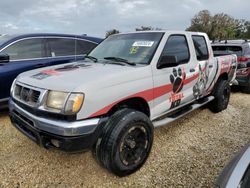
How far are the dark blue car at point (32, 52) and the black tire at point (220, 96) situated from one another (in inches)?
126

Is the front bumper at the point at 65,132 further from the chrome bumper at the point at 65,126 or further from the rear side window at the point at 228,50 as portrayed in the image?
the rear side window at the point at 228,50

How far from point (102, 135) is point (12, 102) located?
4.67 feet

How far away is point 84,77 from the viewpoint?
279 centimetres

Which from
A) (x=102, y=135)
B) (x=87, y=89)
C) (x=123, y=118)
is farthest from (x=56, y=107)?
(x=123, y=118)

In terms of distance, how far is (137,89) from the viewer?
3086 mm

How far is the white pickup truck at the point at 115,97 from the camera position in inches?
102

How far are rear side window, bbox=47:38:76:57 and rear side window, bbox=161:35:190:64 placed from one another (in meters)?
2.76

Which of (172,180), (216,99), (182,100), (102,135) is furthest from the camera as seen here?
(216,99)

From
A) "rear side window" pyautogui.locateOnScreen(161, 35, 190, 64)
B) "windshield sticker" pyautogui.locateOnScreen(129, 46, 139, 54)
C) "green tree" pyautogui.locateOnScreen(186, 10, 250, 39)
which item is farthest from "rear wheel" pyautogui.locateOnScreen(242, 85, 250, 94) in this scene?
"green tree" pyautogui.locateOnScreen(186, 10, 250, 39)

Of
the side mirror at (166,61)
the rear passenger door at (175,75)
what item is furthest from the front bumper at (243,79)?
the side mirror at (166,61)

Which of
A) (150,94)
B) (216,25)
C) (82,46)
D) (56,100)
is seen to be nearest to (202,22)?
(216,25)

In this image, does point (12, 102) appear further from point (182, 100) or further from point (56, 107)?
point (182, 100)

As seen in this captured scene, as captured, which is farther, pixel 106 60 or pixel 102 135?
pixel 106 60

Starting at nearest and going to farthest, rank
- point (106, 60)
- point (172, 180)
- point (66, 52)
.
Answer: point (172, 180), point (106, 60), point (66, 52)
